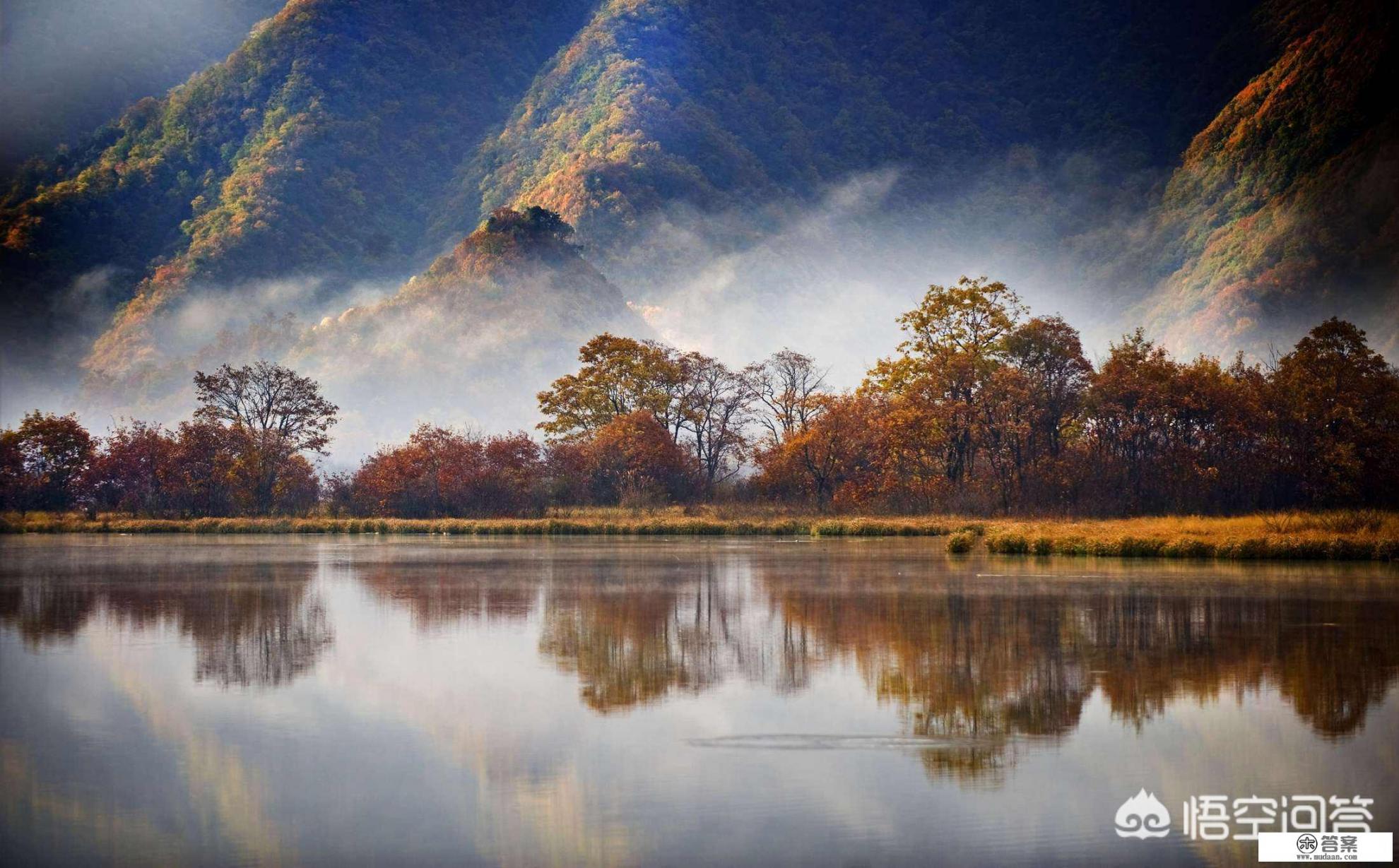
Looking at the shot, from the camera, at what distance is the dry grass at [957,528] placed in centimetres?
3428

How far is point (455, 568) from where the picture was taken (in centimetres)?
3406

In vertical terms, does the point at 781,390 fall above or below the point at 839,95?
below

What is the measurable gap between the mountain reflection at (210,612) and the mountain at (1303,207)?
93.1m

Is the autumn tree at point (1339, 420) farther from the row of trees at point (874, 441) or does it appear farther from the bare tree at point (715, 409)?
the bare tree at point (715, 409)

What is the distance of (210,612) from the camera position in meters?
23.1

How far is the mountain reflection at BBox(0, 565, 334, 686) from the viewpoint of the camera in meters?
17.5

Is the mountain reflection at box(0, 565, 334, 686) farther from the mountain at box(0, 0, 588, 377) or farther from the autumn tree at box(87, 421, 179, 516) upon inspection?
the mountain at box(0, 0, 588, 377)

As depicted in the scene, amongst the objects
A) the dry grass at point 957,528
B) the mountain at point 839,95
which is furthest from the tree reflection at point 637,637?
the mountain at point 839,95

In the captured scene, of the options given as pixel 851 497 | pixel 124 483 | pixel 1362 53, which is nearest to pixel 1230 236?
pixel 1362 53

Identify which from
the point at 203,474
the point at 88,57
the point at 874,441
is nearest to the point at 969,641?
the point at 874,441

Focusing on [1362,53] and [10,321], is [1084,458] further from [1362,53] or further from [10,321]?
[10,321]

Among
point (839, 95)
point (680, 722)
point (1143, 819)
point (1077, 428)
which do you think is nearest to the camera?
point (1143, 819)

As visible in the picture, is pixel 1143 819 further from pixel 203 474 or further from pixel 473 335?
pixel 473 335

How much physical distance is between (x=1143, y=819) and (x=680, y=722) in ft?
15.7
